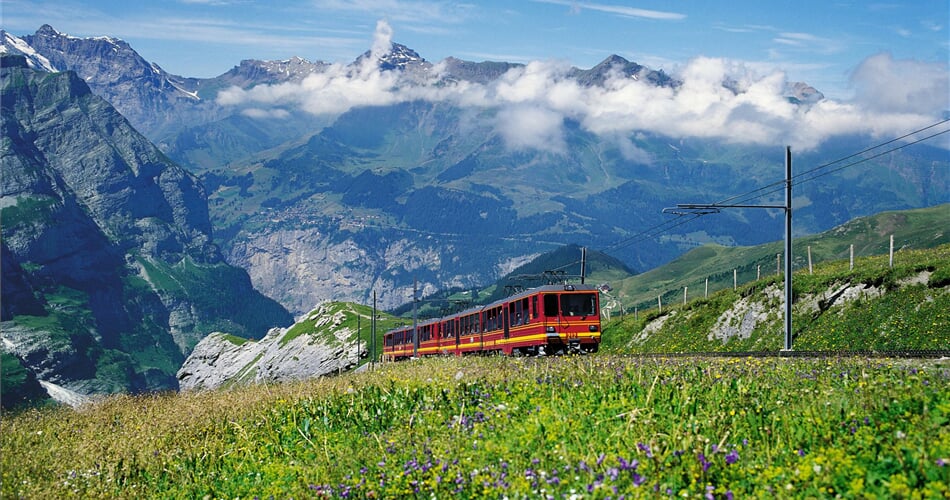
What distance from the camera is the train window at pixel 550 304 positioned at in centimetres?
4294

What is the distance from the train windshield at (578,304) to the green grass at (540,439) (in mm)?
23933

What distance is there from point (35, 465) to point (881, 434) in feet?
48.0

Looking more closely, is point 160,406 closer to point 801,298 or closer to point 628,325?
point 801,298

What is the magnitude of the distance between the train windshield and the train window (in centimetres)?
45

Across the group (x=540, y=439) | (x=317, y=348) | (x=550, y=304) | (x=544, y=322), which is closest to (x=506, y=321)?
(x=550, y=304)

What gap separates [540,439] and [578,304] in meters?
33.1

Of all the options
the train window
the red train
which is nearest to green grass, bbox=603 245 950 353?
the red train

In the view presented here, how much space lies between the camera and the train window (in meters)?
42.9

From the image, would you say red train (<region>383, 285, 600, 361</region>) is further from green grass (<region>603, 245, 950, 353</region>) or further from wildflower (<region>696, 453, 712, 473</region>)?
wildflower (<region>696, 453, 712, 473</region>)

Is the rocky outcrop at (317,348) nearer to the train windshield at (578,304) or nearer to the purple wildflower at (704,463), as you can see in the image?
the train windshield at (578,304)

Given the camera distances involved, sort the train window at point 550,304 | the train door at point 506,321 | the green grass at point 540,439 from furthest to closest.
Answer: the train door at point 506,321, the train window at point 550,304, the green grass at point 540,439

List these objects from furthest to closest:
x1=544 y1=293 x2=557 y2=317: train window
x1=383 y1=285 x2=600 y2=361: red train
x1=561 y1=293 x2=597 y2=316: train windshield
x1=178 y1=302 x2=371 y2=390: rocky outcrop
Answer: x1=178 y1=302 x2=371 y2=390: rocky outcrop, x1=561 y1=293 x2=597 y2=316: train windshield, x1=544 y1=293 x2=557 y2=317: train window, x1=383 y1=285 x2=600 y2=361: red train

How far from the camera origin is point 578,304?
145ft

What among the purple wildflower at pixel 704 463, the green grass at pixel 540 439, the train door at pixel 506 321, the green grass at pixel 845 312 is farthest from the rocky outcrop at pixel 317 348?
the purple wildflower at pixel 704 463
